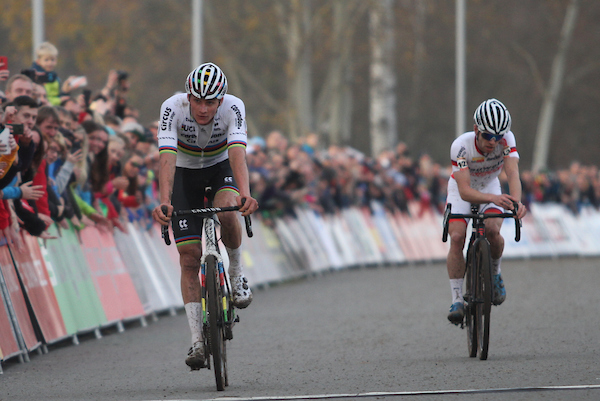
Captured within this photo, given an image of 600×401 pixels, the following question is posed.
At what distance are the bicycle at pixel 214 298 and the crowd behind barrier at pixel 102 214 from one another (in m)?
2.30

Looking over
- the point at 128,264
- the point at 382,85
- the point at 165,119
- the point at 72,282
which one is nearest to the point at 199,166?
the point at 165,119

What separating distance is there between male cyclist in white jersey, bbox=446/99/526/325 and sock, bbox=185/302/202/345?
249cm

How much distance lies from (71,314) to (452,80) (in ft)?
156

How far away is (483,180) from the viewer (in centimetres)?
1112

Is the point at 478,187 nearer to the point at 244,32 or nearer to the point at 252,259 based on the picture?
the point at 252,259

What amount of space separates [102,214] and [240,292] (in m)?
5.11

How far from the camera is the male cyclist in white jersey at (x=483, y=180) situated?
404 inches

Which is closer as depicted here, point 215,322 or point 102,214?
point 215,322

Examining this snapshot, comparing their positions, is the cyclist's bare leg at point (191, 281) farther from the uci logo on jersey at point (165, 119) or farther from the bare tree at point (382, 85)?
the bare tree at point (382, 85)

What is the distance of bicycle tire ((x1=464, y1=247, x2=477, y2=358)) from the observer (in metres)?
10.2

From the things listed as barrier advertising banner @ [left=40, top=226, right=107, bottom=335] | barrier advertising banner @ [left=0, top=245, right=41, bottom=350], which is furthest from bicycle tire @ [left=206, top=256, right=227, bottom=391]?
barrier advertising banner @ [left=40, top=226, right=107, bottom=335]

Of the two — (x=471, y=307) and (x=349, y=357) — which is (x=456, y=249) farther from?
(x=349, y=357)

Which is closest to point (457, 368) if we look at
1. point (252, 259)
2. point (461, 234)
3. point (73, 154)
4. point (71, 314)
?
point (461, 234)

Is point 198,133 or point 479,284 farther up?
point 198,133
